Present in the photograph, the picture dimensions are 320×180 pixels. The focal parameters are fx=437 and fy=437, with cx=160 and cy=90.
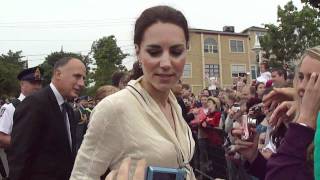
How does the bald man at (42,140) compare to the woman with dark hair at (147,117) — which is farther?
the bald man at (42,140)

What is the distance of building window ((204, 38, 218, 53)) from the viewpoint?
56.5m

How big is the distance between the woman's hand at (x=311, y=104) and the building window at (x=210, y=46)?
54.9 meters

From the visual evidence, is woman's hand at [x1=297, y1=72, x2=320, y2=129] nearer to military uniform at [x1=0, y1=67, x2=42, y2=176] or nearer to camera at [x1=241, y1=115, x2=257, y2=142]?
camera at [x1=241, y1=115, x2=257, y2=142]

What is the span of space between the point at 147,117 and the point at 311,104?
743mm

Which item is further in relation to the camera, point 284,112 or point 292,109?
point 284,112

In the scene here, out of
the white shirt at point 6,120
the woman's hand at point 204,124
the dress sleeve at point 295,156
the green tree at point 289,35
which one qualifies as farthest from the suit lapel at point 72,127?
the green tree at point 289,35

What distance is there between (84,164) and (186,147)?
20.1 inches

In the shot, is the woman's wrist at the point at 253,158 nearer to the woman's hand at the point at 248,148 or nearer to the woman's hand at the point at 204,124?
the woman's hand at the point at 248,148

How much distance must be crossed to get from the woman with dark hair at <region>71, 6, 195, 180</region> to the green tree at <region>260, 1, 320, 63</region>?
21.7m

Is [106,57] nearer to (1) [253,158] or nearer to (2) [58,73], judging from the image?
(2) [58,73]

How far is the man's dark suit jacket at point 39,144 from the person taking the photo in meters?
3.63

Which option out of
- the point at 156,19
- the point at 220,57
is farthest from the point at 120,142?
the point at 220,57

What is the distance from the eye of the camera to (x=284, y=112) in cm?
224

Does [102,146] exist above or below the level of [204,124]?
above
